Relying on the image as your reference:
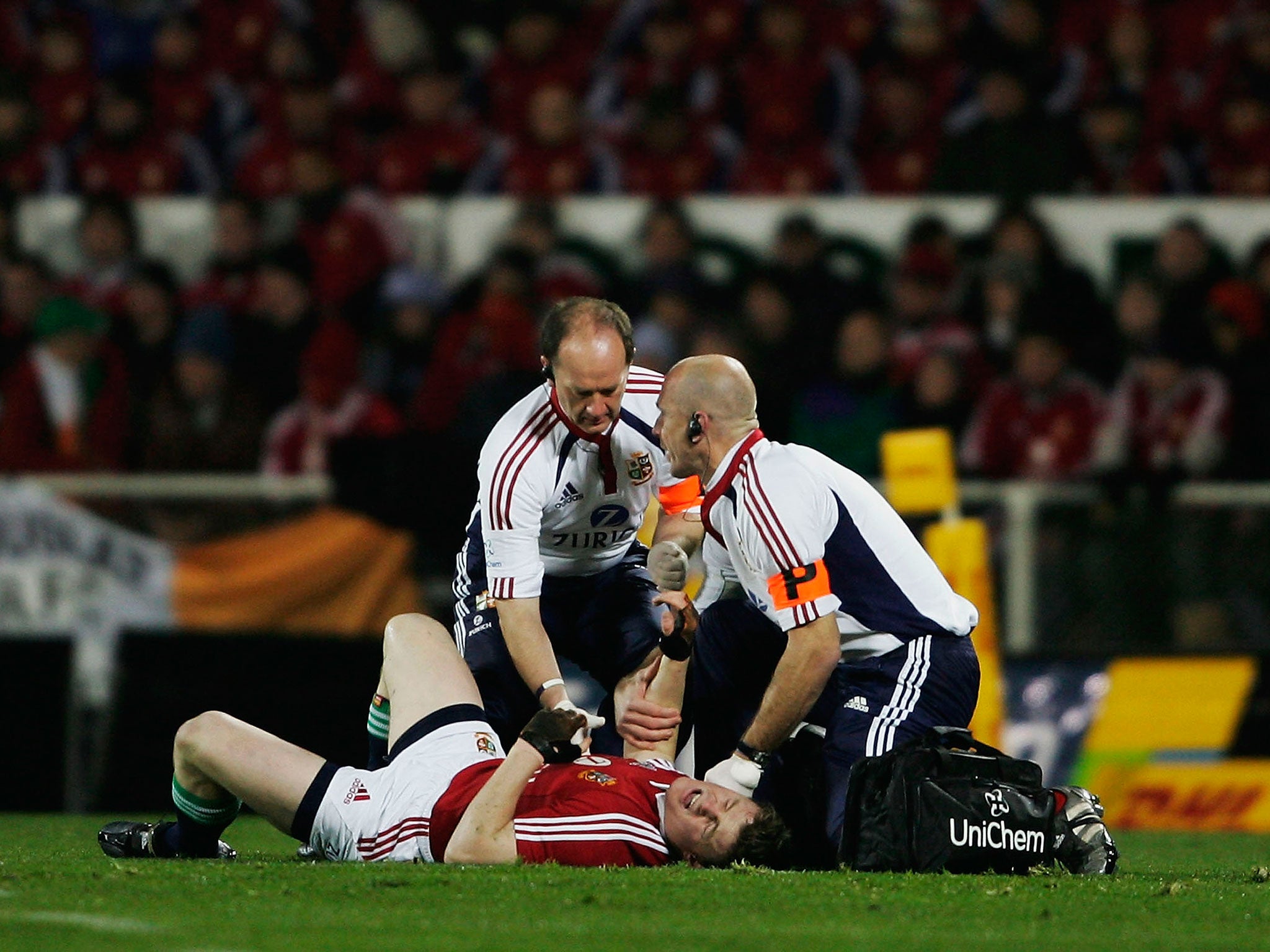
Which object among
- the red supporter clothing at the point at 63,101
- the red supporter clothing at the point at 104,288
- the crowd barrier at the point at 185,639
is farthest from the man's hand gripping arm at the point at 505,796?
the red supporter clothing at the point at 63,101

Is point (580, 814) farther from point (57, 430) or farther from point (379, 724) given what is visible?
point (57, 430)

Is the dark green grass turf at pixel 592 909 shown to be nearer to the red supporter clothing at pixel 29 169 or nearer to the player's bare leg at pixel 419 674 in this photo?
the player's bare leg at pixel 419 674

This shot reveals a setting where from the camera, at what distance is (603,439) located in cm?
686

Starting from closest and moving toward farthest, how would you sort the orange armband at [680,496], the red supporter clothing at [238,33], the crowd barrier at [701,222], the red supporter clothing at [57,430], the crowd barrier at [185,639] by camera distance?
the orange armband at [680,496]
the crowd barrier at [185,639]
the red supporter clothing at [57,430]
the crowd barrier at [701,222]
the red supporter clothing at [238,33]

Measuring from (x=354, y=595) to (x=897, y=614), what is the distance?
4.22 m

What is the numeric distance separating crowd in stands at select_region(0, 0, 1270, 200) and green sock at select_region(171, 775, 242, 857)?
20.5 feet

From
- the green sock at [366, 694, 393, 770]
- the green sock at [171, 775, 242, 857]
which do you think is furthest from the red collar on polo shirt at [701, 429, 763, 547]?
the green sock at [171, 775, 242, 857]

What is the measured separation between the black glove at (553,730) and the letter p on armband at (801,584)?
72cm

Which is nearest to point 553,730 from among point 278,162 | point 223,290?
point 223,290

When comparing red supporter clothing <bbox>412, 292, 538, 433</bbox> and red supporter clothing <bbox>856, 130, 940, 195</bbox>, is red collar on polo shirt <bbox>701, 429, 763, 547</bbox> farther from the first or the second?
red supporter clothing <bbox>856, 130, 940, 195</bbox>

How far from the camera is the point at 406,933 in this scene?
461cm

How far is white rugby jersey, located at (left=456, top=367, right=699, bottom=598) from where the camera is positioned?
6.75 metres

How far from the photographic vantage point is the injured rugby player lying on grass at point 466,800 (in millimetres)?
5902

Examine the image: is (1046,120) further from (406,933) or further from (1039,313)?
(406,933)
